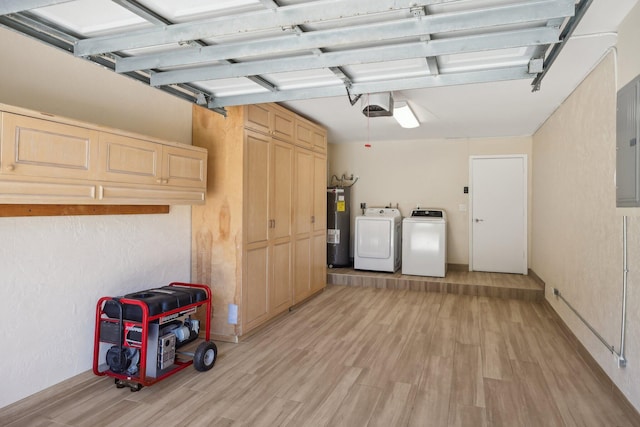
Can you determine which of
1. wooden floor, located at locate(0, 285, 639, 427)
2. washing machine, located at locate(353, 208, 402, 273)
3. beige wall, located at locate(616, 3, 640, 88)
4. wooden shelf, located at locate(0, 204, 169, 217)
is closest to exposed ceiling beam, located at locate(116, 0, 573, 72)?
beige wall, located at locate(616, 3, 640, 88)

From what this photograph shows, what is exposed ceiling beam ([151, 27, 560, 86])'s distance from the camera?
1.84 meters

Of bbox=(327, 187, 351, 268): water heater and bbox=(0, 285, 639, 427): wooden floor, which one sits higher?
bbox=(327, 187, 351, 268): water heater

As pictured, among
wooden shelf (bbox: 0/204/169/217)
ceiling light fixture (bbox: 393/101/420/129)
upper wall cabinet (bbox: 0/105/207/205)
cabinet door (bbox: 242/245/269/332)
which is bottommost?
cabinet door (bbox: 242/245/269/332)

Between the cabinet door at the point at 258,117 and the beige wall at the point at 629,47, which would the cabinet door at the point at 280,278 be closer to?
the cabinet door at the point at 258,117

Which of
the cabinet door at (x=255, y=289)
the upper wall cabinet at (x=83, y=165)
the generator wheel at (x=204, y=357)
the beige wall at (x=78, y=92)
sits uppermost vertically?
the beige wall at (x=78, y=92)

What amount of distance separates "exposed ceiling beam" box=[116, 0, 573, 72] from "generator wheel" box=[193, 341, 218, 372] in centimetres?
203

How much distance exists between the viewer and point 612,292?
255 centimetres

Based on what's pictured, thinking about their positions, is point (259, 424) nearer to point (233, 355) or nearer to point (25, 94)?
point (233, 355)

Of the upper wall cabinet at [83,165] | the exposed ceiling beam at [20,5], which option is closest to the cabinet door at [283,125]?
the upper wall cabinet at [83,165]

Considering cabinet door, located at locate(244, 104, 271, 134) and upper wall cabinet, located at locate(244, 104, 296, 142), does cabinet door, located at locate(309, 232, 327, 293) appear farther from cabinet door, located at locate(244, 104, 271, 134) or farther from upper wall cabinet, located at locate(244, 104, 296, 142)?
cabinet door, located at locate(244, 104, 271, 134)

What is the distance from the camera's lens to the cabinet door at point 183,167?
9.24ft

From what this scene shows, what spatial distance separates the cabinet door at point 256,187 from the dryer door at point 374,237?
243cm

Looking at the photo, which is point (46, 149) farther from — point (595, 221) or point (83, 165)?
point (595, 221)

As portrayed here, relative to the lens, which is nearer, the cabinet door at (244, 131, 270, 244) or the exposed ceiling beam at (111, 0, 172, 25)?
the exposed ceiling beam at (111, 0, 172, 25)
